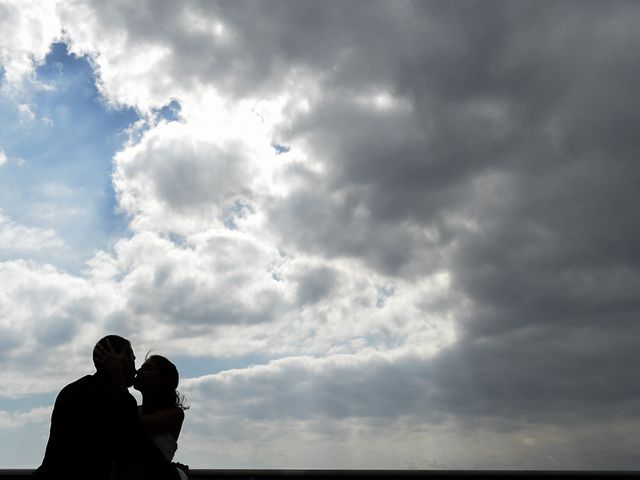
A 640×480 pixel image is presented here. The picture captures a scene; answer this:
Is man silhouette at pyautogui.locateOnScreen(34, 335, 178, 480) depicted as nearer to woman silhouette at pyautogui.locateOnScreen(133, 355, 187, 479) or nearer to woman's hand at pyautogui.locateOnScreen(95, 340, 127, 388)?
woman's hand at pyautogui.locateOnScreen(95, 340, 127, 388)

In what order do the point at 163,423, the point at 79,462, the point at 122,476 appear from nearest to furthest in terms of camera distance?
the point at 79,462
the point at 122,476
the point at 163,423

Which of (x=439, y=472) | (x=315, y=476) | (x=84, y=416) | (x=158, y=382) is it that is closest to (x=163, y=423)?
(x=158, y=382)

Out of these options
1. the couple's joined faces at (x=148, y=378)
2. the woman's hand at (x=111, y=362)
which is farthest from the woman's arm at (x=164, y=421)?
the woman's hand at (x=111, y=362)

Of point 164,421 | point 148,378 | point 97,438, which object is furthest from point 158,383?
point 97,438

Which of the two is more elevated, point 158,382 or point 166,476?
point 158,382

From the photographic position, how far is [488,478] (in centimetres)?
759

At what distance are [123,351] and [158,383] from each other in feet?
1.38

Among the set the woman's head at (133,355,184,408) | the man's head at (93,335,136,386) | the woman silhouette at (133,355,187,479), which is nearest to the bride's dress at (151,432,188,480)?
the woman silhouette at (133,355,187,479)

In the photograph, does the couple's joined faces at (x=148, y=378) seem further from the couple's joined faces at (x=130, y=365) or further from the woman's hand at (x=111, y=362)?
the woman's hand at (x=111, y=362)

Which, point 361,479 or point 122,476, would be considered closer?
point 122,476

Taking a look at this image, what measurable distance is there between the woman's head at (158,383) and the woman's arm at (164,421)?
9cm

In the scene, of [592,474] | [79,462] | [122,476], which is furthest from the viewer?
[592,474]

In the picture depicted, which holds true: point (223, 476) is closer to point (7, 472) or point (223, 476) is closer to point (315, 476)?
point (315, 476)

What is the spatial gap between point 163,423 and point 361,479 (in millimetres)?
4869
